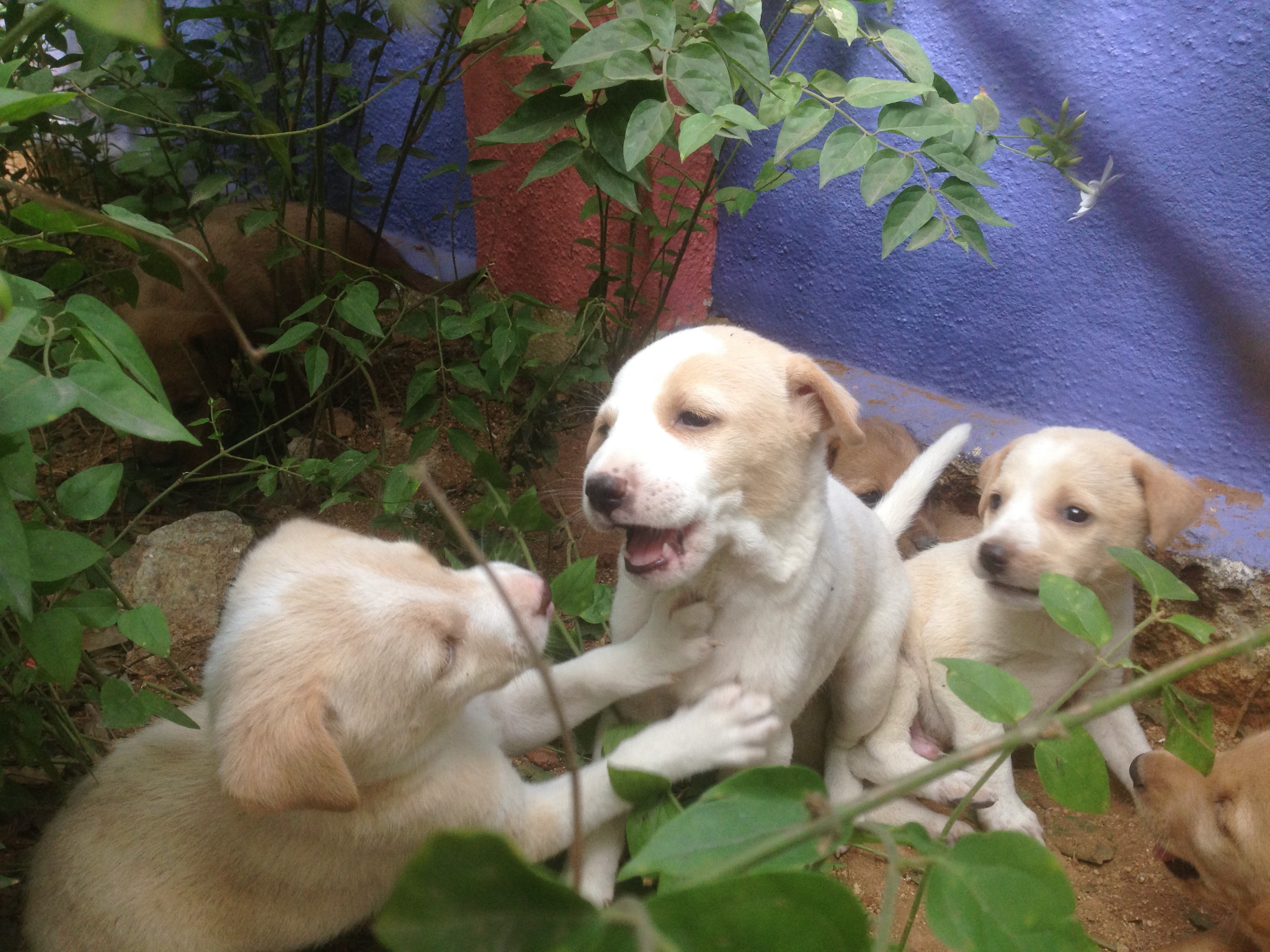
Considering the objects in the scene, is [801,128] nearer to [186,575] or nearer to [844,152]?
[844,152]

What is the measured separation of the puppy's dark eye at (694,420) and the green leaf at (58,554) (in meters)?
1.20

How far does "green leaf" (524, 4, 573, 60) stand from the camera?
228 centimetres

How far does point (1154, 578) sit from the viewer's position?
5.90 feet

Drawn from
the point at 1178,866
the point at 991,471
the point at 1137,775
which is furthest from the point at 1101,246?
the point at 1178,866

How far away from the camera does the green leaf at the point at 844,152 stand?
6.75 ft

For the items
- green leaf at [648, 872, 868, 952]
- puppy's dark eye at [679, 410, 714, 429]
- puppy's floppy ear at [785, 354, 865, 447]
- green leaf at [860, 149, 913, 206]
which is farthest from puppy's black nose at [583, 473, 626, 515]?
green leaf at [648, 872, 868, 952]

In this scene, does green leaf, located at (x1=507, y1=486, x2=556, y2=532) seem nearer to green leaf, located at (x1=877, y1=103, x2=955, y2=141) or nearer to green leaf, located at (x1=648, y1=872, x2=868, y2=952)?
green leaf, located at (x1=877, y1=103, x2=955, y2=141)

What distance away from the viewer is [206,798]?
2.05 metres

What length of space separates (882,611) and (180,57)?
3.04 meters

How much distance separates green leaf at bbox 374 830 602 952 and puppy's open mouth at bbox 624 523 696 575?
1.34 m

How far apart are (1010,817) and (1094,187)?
85.5 inches

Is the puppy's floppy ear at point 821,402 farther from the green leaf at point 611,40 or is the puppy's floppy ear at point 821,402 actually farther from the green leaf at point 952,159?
the green leaf at point 611,40

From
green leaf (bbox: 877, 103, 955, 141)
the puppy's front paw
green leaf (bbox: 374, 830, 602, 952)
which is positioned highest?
green leaf (bbox: 877, 103, 955, 141)

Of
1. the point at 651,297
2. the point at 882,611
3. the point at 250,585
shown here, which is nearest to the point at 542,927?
the point at 250,585
